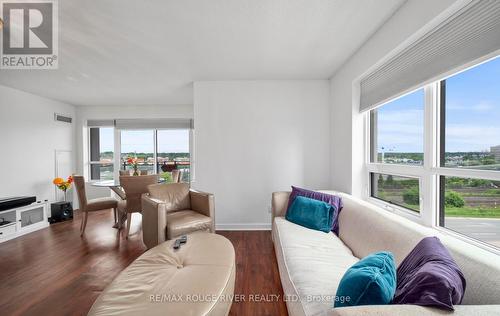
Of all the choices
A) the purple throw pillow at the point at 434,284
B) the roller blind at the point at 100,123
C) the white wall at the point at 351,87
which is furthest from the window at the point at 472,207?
the roller blind at the point at 100,123

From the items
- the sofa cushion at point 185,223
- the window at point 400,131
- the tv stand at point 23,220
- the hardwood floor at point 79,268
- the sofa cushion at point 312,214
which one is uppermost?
the window at point 400,131

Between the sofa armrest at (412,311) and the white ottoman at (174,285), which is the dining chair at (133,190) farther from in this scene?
the sofa armrest at (412,311)

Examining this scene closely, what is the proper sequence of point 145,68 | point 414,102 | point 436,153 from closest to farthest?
point 436,153 → point 414,102 → point 145,68

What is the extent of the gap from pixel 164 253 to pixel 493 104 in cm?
249

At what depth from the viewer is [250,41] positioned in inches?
87.6

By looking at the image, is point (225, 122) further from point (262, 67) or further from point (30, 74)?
point (30, 74)

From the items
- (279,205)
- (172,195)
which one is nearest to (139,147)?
(172,195)

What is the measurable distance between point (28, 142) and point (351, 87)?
18.3 ft

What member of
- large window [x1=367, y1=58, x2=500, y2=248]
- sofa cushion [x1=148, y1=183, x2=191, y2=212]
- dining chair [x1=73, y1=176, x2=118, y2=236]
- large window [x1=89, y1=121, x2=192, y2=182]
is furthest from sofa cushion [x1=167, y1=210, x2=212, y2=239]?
large window [x1=89, y1=121, x2=192, y2=182]

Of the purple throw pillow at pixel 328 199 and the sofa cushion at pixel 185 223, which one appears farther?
the sofa cushion at pixel 185 223

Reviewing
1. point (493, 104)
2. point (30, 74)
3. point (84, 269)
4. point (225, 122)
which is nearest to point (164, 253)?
point (84, 269)

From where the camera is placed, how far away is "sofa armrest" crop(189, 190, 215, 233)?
269 centimetres

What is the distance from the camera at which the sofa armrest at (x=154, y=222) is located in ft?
7.61

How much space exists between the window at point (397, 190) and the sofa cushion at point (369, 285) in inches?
46.1
